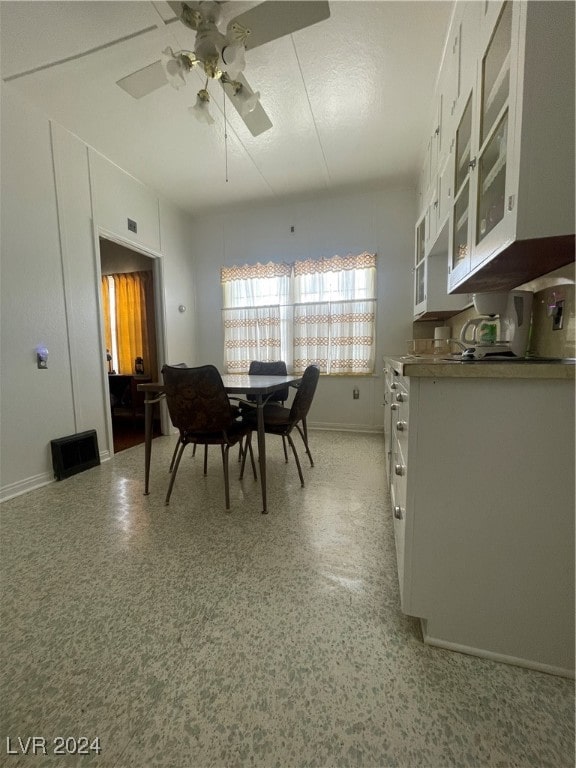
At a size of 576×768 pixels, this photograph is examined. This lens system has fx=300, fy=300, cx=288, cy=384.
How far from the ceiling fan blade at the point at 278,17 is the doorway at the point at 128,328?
3.30 meters

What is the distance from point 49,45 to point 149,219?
1704 millimetres

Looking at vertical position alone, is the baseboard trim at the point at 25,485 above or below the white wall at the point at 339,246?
below

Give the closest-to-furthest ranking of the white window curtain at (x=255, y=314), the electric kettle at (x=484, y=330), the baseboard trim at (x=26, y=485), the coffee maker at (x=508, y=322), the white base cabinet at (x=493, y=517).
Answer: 1. the white base cabinet at (x=493, y=517)
2. the coffee maker at (x=508, y=322)
3. the electric kettle at (x=484, y=330)
4. the baseboard trim at (x=26, y=485)
5. the white window curtain at (x=255, y=314)

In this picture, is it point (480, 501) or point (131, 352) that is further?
point (131, 352)

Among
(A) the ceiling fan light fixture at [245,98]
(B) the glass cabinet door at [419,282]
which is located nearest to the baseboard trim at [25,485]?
(A) the ceiling fan light fixture at [245,98]

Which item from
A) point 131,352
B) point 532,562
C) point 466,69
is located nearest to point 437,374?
point 532,562

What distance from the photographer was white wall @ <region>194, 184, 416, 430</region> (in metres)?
3.51

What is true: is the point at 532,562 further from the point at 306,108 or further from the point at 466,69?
the point at 306,108

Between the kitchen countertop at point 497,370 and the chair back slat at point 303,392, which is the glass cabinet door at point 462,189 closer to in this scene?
the kitchen countertop at point 497,370

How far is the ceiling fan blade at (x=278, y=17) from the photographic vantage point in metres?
1.35

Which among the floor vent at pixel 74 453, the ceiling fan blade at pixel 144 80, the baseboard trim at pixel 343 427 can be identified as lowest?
the baseboard trim at pixel 343 427

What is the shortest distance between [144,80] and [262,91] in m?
0.80

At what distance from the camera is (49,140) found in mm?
2393

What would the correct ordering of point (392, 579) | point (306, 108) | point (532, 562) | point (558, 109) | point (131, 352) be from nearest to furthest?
point (558, 109) → point (532, 562) → point (392, 579) → point (306, 108) → point (131, 352)
